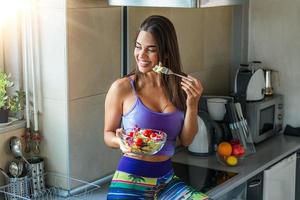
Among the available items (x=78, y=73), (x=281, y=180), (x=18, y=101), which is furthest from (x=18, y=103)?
(x=281, y=180)

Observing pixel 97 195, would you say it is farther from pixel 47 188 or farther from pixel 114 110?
pixel 114 110

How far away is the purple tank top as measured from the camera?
6.54ft

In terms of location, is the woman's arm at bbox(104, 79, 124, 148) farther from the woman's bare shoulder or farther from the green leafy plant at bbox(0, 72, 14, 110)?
the green leafy plant at bbox(0, 72, 14, 110)

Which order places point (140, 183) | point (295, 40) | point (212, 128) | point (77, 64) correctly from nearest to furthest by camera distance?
point (140, 183) → point (77, 64) → point (212, 128) → point (295, 40)

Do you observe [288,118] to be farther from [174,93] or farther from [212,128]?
[174,93]

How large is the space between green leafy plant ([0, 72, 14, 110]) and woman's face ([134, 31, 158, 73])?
0.55 m

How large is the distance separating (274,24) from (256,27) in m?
0.12

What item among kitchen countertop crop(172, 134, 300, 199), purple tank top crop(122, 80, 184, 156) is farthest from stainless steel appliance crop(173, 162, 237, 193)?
purple tank top crop(122, 80, 184, 156)

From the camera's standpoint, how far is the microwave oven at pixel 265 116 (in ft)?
10.1

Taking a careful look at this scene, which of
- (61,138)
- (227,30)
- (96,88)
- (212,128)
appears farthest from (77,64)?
(227,30)

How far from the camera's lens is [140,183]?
1997 millimetres

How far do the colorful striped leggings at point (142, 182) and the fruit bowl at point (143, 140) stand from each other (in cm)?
11

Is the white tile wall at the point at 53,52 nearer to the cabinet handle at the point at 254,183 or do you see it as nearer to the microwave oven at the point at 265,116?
the cabinet handle at the point at 254,183

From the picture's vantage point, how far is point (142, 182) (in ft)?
6.57
